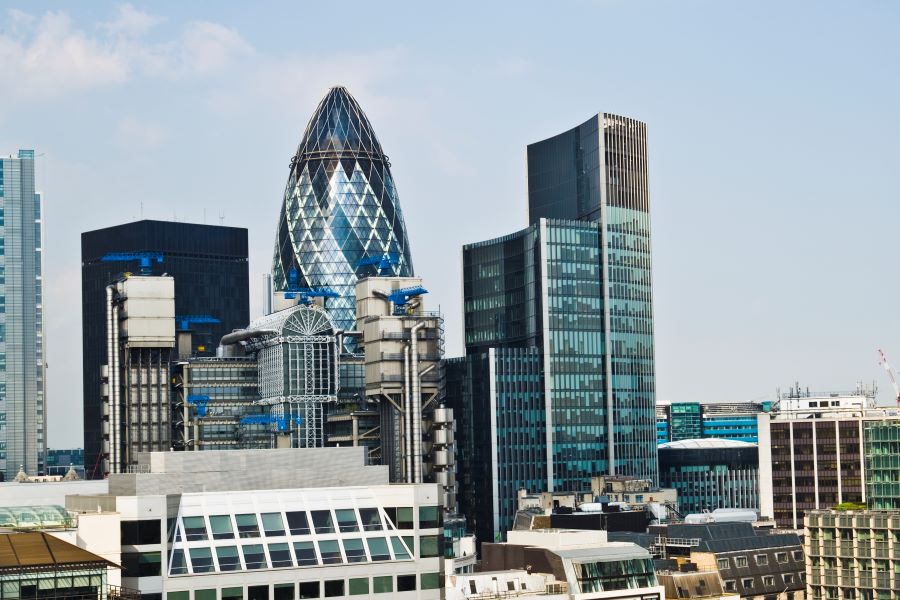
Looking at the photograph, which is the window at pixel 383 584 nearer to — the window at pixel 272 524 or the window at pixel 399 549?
the window at pixel 399 549

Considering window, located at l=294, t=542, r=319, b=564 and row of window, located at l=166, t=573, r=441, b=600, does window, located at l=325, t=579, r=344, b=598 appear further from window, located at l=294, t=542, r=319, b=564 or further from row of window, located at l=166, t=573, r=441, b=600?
window, located at l=294, t=542, r=319, b=564

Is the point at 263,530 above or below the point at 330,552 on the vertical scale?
above

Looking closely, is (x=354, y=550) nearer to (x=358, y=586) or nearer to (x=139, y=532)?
(x=358, y=586)

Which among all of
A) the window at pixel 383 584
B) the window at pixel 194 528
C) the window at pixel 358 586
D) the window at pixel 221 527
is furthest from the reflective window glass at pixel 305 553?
the window at pixel 194 528

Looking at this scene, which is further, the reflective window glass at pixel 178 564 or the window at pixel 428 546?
the window at pixel 428 546

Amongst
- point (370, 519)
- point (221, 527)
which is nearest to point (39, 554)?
point (221, 527)

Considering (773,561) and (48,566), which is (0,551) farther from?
(773,561)

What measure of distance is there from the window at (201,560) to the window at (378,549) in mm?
10859

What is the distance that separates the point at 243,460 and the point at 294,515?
9002mm

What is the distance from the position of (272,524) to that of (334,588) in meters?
5.82

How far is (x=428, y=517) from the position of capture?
111m

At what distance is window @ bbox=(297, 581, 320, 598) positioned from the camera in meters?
106

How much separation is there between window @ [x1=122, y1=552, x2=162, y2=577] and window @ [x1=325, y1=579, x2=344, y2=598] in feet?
36.2

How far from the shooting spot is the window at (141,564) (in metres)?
101
